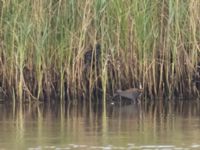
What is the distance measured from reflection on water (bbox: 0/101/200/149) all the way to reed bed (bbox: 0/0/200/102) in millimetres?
348

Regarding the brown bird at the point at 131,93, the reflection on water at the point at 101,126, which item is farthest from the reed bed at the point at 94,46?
the reflection on water at the point at 101,126

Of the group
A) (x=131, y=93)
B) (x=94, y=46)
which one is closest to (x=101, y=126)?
(x=131, y=93)

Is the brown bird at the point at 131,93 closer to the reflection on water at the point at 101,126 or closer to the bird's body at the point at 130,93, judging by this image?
the bird's body at the point at 130,93

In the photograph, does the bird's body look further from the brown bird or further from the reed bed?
the reed bed

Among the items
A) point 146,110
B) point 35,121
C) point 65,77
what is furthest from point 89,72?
point 35,121

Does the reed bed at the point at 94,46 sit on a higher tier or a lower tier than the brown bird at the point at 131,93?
higher

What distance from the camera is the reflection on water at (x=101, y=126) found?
323 inches

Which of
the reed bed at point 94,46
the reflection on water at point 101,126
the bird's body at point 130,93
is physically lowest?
the reflection on water at point 101,126

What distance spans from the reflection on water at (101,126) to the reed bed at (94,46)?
35 cm

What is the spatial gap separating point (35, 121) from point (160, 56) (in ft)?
8.57

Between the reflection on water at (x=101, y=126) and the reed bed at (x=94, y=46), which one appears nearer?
the reflection on water at (x=101, y=126)

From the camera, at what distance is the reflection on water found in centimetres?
820

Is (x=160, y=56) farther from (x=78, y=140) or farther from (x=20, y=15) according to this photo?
(x=78, y=140)

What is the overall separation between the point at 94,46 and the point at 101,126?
2458 mm
